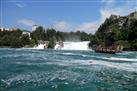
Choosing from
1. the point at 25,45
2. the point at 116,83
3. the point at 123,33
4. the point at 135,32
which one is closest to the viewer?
the point at 116,83

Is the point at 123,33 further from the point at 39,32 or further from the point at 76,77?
the point at 76,77

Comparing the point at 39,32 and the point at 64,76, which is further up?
the point at 39,32

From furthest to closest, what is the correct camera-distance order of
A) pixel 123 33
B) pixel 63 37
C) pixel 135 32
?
pixel 63 37, pixel 123 33, pixel 135 32

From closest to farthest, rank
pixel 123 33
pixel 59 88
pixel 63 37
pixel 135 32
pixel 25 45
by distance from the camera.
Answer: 1. pixel 59 88
2. pixel 135 32
3. pixel 123 33
4. pixel 25 45
5. pixel 63 37

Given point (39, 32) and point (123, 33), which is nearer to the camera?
point (123, 33)

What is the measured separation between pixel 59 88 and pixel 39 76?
5.27 metres

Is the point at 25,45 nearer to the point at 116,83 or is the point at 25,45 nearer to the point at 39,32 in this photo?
the point at 39,32

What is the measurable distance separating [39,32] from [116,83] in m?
172

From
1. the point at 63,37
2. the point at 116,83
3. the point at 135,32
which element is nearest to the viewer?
the point at 116,83

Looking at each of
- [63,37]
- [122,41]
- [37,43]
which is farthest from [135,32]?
[63,37]

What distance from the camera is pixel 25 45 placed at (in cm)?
14538

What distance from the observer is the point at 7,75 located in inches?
940

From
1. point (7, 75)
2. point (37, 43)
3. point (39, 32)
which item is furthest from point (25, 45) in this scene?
point (7, 75)

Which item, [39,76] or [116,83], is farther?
[39,76]
